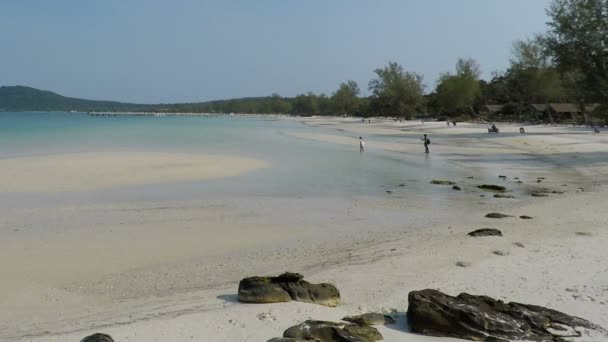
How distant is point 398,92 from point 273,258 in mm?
122717

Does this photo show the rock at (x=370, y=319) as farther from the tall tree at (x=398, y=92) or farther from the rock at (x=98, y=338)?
the tall tree at (x=398, y=92)

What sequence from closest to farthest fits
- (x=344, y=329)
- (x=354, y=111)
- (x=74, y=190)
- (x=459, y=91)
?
(x=344, y=329)
(x=74, y=190)
(x=459, y=91)
(x=354, y=111)

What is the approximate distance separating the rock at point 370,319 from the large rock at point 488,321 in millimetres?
321

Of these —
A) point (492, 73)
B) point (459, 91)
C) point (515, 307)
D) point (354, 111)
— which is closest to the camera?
point (515, 307)

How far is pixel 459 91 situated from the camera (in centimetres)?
10544

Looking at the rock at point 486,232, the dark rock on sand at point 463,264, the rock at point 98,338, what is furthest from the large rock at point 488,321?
the rock at point 486,232

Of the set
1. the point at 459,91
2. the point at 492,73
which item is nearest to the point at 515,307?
the point at 459,91

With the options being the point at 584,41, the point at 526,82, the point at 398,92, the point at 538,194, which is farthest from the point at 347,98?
the point at 538,194

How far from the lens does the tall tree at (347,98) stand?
621 ft

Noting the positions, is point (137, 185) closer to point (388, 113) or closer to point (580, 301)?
point (580, 301)

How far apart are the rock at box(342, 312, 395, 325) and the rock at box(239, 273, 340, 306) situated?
0.78 metres

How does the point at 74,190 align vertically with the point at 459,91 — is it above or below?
below

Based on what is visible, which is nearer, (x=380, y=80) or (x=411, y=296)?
(x=411, y=296)

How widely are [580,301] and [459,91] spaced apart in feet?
340
